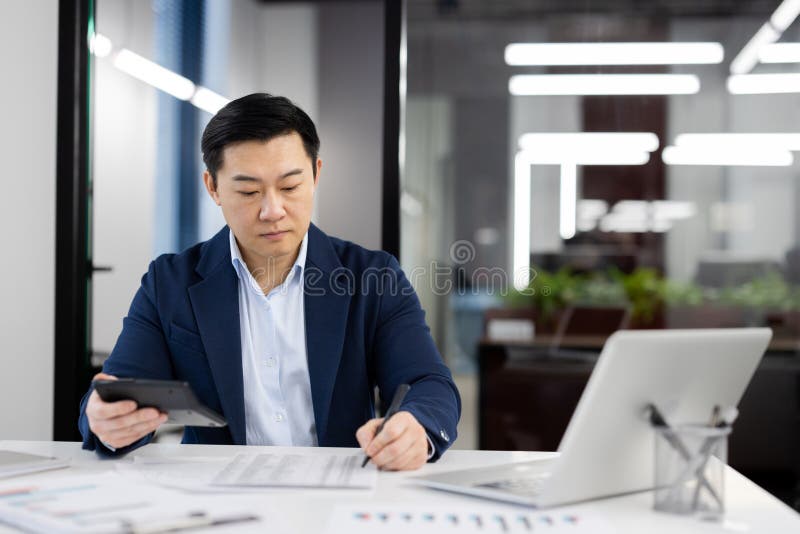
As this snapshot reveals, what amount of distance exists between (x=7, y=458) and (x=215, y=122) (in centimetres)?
83

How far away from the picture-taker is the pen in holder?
1184mm

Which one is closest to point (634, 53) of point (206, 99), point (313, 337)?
point (206, 99)

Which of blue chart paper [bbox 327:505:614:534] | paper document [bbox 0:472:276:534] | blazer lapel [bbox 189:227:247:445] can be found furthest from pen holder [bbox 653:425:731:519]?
blazer lapel [bbox 189:227:247:445]

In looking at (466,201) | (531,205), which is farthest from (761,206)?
(466,201)

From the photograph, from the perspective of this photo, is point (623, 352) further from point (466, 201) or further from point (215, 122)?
point (466, 201)

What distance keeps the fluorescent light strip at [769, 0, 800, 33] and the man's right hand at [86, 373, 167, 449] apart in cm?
298

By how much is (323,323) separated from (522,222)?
5.69ft

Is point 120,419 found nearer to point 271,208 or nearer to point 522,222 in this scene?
point 271,208

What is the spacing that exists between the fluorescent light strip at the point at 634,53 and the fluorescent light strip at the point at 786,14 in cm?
24

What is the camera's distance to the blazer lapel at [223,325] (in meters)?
1.84

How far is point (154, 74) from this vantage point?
125 inches

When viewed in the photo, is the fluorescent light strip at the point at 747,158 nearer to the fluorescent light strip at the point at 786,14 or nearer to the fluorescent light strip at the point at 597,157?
the fluorescent light strip at the point at 597,157

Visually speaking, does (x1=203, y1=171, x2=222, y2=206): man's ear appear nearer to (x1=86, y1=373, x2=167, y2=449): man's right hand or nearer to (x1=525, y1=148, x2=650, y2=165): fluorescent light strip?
(x1=86, y1=373, x2=167, y2=449): man's right hand

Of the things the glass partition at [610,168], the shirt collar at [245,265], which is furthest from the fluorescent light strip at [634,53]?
the shirt collar at [245,265]
